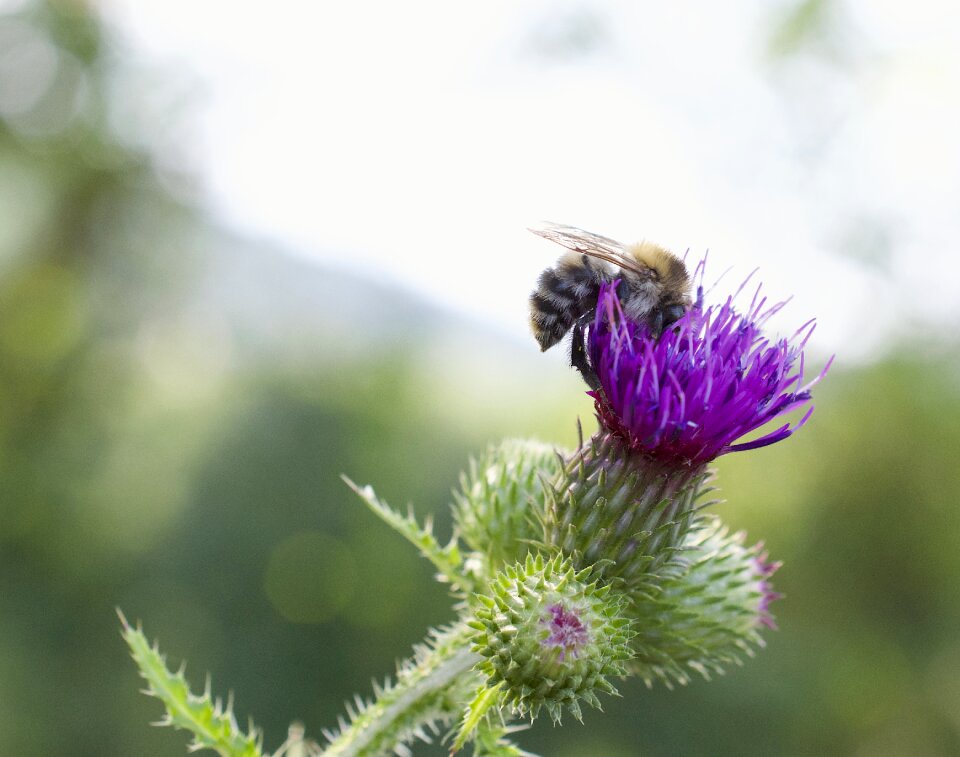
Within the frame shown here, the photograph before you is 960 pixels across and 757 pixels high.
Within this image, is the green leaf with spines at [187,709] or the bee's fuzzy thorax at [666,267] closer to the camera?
the green leaf with spines at [187,709]

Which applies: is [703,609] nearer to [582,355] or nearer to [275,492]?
[582,355]

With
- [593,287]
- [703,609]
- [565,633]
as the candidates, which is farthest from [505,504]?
[565,633]

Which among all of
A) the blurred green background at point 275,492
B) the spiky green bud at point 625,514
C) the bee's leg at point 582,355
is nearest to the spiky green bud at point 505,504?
the spiky green bud at point 625,514

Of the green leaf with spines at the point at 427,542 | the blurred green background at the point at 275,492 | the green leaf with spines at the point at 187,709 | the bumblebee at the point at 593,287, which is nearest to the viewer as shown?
the green leaf with spines at the point at 187,709

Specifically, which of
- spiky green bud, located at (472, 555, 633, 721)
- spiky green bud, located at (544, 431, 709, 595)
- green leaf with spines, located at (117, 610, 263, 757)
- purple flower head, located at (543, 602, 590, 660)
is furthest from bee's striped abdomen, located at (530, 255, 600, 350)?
green leaf with spines, located at (117, 610, 263, 757)

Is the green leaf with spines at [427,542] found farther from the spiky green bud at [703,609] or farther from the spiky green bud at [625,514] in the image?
the spiky green bud at [703,609]

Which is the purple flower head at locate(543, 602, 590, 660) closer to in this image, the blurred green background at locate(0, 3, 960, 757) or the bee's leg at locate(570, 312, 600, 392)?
the bee's leg at locate(570, 312, 600, 392)
